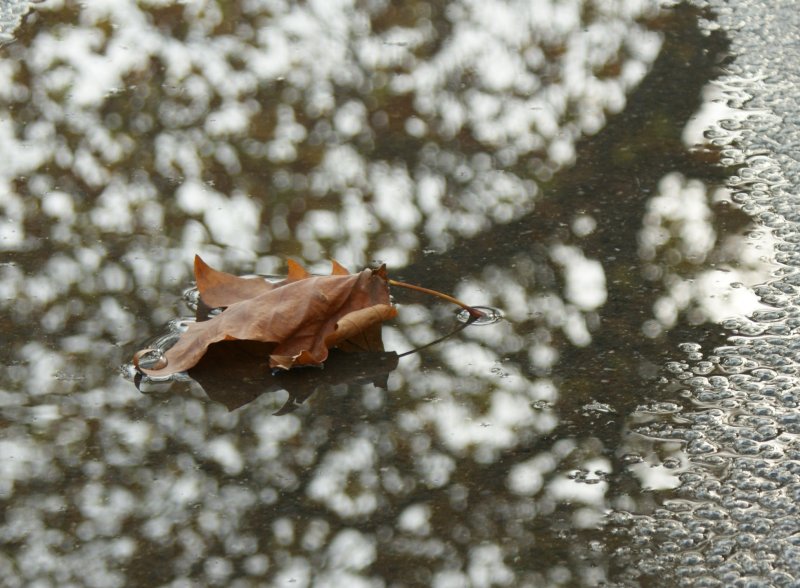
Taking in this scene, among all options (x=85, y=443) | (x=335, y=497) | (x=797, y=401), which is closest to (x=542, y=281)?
(x=797, y=401)


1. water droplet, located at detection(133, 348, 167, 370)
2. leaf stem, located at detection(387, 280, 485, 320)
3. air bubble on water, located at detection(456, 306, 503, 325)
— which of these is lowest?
air bubble on water, located at detection(456, 306, 503, 325)

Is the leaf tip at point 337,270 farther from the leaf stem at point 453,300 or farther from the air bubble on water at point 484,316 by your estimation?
the air bubble on water at point 484,316

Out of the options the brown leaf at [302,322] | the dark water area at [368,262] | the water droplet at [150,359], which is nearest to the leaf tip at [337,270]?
the brown leaf at [302,322]

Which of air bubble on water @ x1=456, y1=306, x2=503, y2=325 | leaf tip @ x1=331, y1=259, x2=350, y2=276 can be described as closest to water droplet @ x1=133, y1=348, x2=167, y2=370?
leaf tip @ x1=331, y1=259, x2=350, y2=276

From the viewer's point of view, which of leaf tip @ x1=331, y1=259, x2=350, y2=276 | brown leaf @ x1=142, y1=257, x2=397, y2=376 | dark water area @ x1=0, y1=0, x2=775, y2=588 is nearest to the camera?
dark water area @ x1=0, y1=0, x2=775, y2=588

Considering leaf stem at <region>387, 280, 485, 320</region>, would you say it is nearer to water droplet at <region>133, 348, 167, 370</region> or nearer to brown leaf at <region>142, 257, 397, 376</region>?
brown leaf at <region>142, 257, 397, 376</region>

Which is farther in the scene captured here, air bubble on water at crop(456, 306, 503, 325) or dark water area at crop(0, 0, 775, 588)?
air bubble on water at crop(456, 306, 503, 325)

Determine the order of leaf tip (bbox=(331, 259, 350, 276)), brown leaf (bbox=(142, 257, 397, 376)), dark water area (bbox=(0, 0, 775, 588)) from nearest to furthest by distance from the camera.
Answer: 1. dark water area (bbox=(0, 0, 775, 588))
2. brown leaf (bbox=(142, 257, 397, 376))
3. leaf tip (bbox=(331, 259, 350, 276))
